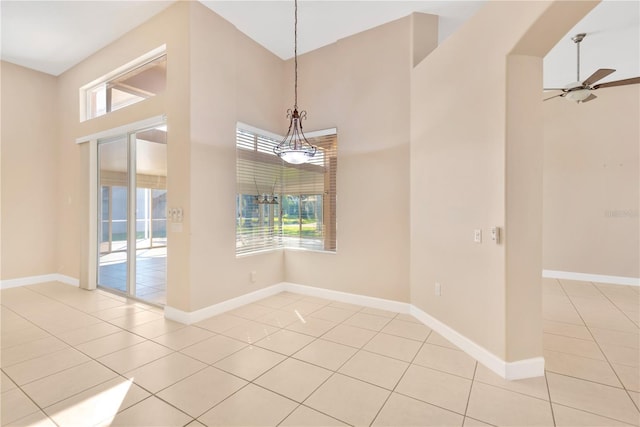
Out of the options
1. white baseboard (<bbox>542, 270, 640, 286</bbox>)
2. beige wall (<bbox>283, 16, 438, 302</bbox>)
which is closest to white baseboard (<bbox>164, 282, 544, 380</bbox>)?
beige wall (<bbox>283, 16, 438, 302</bbox>)

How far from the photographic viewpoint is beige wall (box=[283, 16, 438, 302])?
366 cm

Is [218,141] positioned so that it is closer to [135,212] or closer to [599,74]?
[135,212]

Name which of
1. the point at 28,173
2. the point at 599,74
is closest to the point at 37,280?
the point at 28,173

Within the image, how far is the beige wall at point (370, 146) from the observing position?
12.0 ft

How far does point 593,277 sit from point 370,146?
5.02m

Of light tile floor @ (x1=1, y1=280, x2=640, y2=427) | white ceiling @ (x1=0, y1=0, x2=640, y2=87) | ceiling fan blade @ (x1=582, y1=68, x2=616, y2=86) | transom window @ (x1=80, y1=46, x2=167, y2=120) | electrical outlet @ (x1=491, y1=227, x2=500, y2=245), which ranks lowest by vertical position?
light tile floor @ (x1=1, y1=280, x2=640, y2=427)

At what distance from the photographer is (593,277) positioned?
17.4 feet

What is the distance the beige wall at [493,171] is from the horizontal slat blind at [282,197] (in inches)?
62.9

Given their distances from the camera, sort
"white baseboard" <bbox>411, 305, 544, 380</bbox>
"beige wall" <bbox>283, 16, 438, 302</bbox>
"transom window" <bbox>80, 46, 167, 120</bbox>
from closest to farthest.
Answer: "white baseboard" <bbox>411, 305, 544, 380</bbox>
"beige wall" <bbox>283, 16, 438, 302</bbox>
"transom window" <bbox>80, 46, 167, 120</bbox>

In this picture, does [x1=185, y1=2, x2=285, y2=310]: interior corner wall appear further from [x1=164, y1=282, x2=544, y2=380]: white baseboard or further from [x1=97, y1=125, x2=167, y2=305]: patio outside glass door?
[x1=97, y1=125, x2=167, y2=305]: patio outside glass door

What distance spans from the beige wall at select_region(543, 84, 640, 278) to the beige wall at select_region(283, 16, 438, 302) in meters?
3.84

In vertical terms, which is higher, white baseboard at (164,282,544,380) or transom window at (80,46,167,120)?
transom window at (80,46,167,120)

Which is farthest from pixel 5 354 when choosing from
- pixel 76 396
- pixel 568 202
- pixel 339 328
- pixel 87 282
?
pixel 568 202

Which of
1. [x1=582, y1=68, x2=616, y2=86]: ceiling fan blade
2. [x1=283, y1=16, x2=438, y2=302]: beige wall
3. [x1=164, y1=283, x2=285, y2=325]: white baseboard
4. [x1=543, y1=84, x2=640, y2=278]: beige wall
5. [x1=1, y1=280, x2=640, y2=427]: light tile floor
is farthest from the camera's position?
[x1=543, y1=84, x2=640, y2=278]: beige wall
